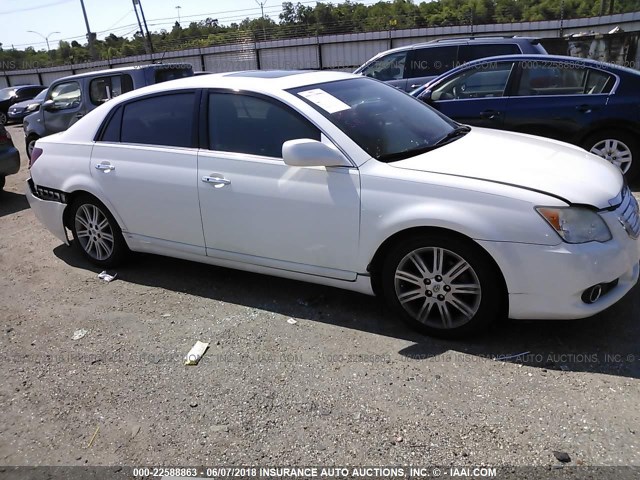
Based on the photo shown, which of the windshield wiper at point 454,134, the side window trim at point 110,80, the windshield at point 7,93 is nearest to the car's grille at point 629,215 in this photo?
the windshield wiper at point 454,134

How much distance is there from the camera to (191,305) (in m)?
4.05

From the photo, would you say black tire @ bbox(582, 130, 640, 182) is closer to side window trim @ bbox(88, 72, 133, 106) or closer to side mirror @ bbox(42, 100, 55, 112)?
side window trim @ bbox(88, 72, 133, 106)

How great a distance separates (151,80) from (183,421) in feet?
25.0

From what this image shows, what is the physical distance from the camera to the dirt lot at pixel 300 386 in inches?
98.4

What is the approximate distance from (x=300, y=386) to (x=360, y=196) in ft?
3.96

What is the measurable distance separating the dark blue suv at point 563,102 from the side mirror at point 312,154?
3.94 m

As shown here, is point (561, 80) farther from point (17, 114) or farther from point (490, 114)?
point (17, 114)

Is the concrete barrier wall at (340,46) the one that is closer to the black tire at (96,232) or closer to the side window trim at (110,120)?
the side window trim at (110,120)

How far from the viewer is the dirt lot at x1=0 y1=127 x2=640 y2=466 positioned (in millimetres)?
2500

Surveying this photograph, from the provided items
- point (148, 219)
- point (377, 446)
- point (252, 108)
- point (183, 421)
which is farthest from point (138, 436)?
point (252, 108)

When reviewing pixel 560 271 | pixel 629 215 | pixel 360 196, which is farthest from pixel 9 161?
pixel 629 215

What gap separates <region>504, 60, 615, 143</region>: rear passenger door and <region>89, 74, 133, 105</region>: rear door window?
20.6 feet

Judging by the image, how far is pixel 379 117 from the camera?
375cm

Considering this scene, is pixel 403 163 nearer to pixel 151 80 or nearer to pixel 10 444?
pixel 10 444
